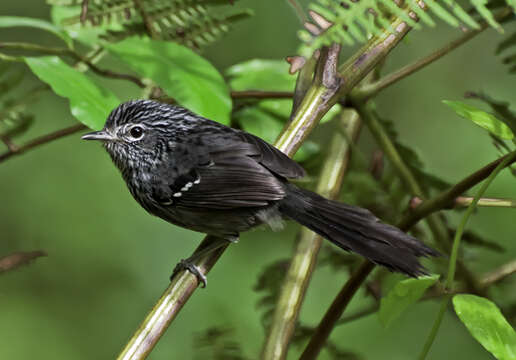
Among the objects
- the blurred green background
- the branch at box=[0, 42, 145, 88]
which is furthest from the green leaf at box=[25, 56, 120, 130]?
the blurred green background

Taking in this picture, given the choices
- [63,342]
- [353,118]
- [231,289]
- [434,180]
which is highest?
[353,118]

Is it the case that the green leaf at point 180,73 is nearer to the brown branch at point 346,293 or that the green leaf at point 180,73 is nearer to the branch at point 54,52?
the branch at point 54,52

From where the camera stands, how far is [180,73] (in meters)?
2.12

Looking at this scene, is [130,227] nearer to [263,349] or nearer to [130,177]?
[130,177]

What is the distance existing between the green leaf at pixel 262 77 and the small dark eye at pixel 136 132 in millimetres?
483

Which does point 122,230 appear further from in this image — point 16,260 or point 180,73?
point 16,260

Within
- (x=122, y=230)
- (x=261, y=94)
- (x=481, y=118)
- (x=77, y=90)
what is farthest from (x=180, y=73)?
(x=122, y=230)

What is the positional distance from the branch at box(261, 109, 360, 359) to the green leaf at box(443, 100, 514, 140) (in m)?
0.76

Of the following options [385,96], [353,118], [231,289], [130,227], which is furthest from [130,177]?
[385,96]

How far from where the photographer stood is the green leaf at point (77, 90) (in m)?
1.93

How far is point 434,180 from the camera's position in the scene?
2.52 m

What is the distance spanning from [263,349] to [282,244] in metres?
2.81

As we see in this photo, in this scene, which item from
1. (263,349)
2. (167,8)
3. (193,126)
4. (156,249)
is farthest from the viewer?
(156,249)

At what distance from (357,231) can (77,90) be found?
3.08 feet
